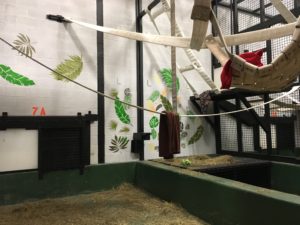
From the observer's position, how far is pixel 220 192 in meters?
2.12

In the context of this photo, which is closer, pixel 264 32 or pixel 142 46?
pixel 264 32

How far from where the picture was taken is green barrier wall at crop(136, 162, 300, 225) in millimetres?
1686

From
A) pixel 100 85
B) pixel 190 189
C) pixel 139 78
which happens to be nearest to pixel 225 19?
pixel 139 78

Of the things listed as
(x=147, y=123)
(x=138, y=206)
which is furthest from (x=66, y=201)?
(x=147, y=123)

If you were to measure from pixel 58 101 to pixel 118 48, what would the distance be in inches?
44.5

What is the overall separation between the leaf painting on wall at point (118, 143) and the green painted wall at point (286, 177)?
1.92 metres

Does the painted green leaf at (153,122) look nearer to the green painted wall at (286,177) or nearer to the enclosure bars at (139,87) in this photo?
the enclosure bars at (139,87)

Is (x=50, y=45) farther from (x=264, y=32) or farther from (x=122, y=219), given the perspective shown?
(x=264, y=32)

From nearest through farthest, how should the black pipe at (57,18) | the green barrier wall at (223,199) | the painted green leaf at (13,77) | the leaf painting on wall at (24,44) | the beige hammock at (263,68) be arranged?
the beige hammock at (263,68), the green barrier wall at (223,199), the painted green leaf at (13,77), the leaf painting on wall at (24,44), the black pipe at (57,18)

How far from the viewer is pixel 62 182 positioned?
10.4 feet

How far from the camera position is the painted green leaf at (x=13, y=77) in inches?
119

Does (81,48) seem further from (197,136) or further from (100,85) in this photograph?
(197,136)

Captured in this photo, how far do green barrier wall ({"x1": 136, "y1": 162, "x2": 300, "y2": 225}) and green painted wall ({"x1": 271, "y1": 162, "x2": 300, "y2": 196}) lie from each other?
119 centimetres

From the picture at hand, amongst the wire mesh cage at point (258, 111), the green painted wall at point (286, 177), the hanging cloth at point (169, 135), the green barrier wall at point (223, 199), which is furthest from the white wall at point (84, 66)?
the hanging cloth at point (169, 135)
